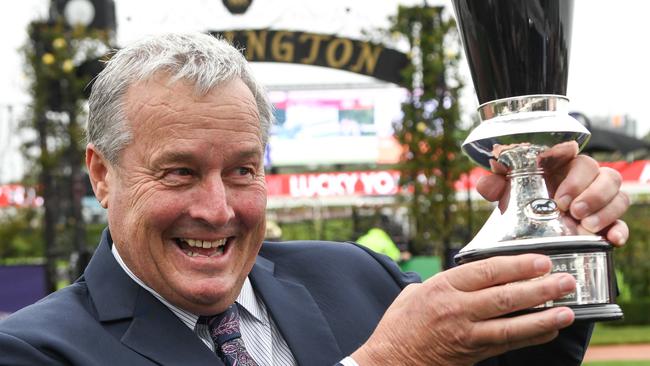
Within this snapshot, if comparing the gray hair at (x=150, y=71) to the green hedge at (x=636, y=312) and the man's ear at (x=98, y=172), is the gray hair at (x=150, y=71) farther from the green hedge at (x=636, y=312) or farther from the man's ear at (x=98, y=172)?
the green hedge at (x=636, y=312)

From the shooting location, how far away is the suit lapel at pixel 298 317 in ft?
6.35

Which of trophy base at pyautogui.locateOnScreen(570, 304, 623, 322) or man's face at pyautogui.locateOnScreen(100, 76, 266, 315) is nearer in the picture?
trophy base at pyautogui.locateOnScreen(570, 304, 623, 322)

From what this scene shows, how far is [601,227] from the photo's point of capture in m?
1.61

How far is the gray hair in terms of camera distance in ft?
5.89

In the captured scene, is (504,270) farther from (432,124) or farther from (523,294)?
(432,124)

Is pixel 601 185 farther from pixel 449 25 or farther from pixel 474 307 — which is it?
pixel 449 25

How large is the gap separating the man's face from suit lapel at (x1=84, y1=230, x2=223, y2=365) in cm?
4

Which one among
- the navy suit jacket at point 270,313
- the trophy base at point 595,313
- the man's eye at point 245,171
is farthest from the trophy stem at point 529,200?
the man's eye at point 245,171

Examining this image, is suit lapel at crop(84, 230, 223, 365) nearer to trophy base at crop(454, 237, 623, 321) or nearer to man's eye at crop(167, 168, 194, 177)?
man's eye at crop(167, 168, 194, 177)

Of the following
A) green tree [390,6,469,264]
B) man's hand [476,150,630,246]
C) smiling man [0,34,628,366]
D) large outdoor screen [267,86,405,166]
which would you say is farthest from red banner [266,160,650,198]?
man's hand [476,150,630,246]

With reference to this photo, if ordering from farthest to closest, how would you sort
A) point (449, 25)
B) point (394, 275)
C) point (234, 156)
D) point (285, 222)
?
point (285, 222), point (449, 25), point (394, 275), point (234, 156)

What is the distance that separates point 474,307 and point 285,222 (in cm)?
1527

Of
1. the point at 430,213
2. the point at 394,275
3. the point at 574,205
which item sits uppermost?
the point at 574,205

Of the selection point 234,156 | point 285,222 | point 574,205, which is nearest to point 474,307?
point 574,205
